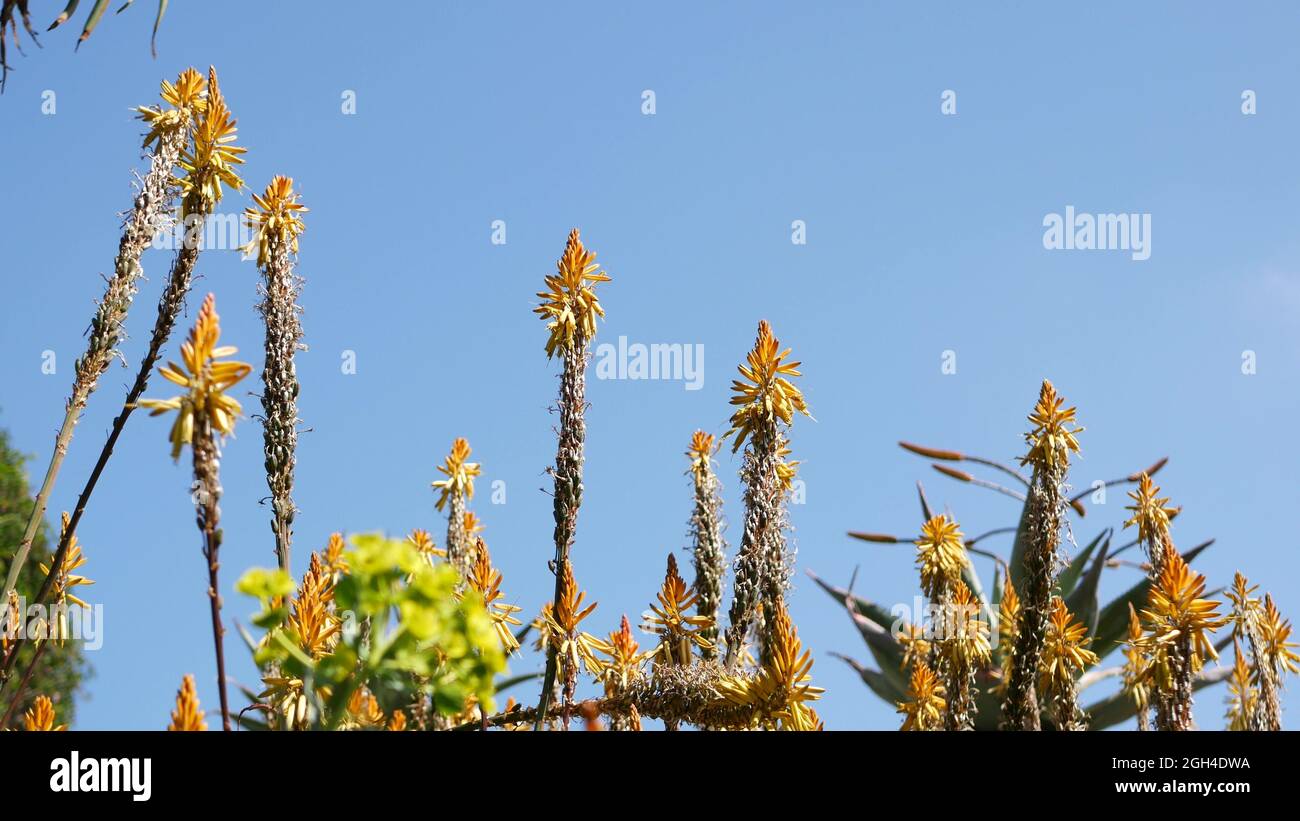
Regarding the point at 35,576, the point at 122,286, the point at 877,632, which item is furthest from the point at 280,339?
the point at 35,576

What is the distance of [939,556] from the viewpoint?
5.28 m

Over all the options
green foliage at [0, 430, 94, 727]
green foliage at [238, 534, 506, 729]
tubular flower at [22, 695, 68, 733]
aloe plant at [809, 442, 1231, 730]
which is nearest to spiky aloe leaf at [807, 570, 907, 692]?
aloe plant at [809, 442, 1231, 730]

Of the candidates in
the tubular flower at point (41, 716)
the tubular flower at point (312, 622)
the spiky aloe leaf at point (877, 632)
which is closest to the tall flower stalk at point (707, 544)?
the tubular flower at point (312, 622)

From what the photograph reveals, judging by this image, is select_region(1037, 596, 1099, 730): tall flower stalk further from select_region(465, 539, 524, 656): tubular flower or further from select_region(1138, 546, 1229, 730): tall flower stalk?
select_region(465, 539, 524, 656): tubular flower

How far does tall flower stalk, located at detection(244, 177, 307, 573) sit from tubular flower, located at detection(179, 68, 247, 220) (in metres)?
0.22

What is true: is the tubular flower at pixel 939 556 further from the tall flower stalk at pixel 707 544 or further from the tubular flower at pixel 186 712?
the tubular flower at pixel 186 712

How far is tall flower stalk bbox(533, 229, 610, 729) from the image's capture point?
4.77 metres

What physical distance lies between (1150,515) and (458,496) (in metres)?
3.11

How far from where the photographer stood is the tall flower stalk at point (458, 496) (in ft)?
18.8

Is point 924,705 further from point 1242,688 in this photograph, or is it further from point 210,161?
point 210,161

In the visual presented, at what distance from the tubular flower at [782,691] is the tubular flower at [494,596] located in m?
0.91
